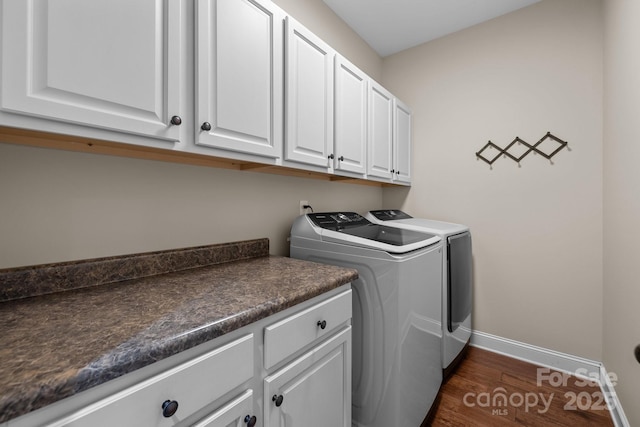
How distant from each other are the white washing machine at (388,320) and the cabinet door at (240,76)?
1.97ft

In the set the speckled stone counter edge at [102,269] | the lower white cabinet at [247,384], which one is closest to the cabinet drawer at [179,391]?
the lower white cabinet at [247,384]

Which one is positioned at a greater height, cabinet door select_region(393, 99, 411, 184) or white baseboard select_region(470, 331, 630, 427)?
cabinet door select_region(393, 99, 411, 184)

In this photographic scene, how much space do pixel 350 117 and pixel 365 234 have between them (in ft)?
2.56

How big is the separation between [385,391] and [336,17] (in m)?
2.63

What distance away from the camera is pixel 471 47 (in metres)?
2.37

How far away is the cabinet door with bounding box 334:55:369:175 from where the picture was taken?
1.68 metres

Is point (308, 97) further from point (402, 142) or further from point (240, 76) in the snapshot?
point (402, 142)

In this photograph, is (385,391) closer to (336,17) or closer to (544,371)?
(544,371)

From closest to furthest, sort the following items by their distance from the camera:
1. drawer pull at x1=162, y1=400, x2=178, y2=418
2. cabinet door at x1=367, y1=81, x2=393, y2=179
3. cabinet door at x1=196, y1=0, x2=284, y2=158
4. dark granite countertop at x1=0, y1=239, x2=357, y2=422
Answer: dark granite countertop at x1=0, y1=239, x2=357, y2=422 → drawer pull at x1=162, y1=400, x2=178, y2=418 → cabinet door at x1=196, y1=0, x2=284, y2=158 → cabinet door at x1=367, y1=81, x2=393, y2=179

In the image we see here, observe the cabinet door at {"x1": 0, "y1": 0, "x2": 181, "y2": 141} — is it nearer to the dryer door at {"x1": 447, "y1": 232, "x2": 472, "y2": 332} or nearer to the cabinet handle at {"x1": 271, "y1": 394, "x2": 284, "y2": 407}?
the cabinet handle at {"x1": 271, "y1": 394, "x2": 284, "y2": 407}

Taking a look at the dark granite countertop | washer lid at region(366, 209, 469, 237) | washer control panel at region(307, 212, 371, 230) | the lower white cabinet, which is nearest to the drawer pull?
the lower white cabinet

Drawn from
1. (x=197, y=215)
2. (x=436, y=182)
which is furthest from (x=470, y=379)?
(x=197, y=215)

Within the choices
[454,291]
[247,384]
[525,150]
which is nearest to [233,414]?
[247,384]

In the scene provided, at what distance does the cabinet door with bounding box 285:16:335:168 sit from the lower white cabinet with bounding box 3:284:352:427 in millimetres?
740
